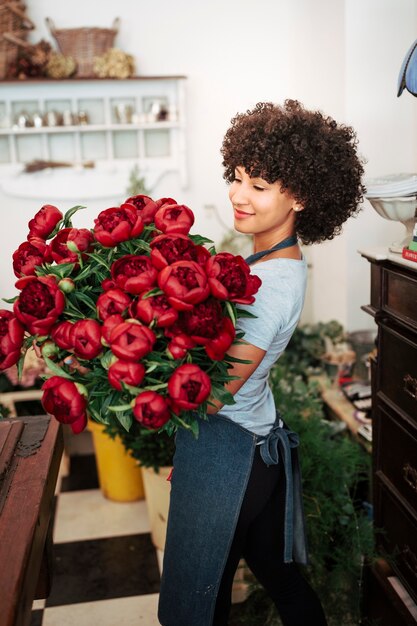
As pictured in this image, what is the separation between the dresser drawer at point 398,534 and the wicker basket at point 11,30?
2.71 m

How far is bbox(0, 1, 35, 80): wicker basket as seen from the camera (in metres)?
3.41

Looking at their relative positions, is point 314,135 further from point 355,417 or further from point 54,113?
point 54,113

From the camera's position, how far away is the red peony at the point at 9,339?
3.75 ft

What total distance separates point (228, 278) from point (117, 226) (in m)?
0.22

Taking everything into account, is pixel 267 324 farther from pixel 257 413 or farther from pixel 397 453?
pixel 397 453

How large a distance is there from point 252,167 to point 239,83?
2.55m

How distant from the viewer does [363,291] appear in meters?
3.25

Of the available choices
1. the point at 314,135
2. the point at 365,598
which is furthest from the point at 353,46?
the point at 365,598

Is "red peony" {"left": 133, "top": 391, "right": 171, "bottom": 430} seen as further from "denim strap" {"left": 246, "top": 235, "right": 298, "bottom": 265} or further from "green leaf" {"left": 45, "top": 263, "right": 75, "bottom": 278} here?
"denim strap" {"left": 246, "top": 235, "right": 298, "bottom": 265}

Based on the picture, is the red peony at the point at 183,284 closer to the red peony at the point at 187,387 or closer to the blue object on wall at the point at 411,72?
the red peony at the point at 187,387

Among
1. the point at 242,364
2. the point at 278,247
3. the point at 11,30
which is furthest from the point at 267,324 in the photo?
the point at 11,30

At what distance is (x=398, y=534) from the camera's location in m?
1.91

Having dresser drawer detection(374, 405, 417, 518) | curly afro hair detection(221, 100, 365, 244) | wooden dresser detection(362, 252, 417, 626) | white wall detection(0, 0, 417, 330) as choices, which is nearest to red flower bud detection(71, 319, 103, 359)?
curly afro hair detection(221, 100, 365, 244)

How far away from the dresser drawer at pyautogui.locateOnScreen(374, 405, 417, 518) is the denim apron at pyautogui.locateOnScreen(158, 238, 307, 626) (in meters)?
0.42
